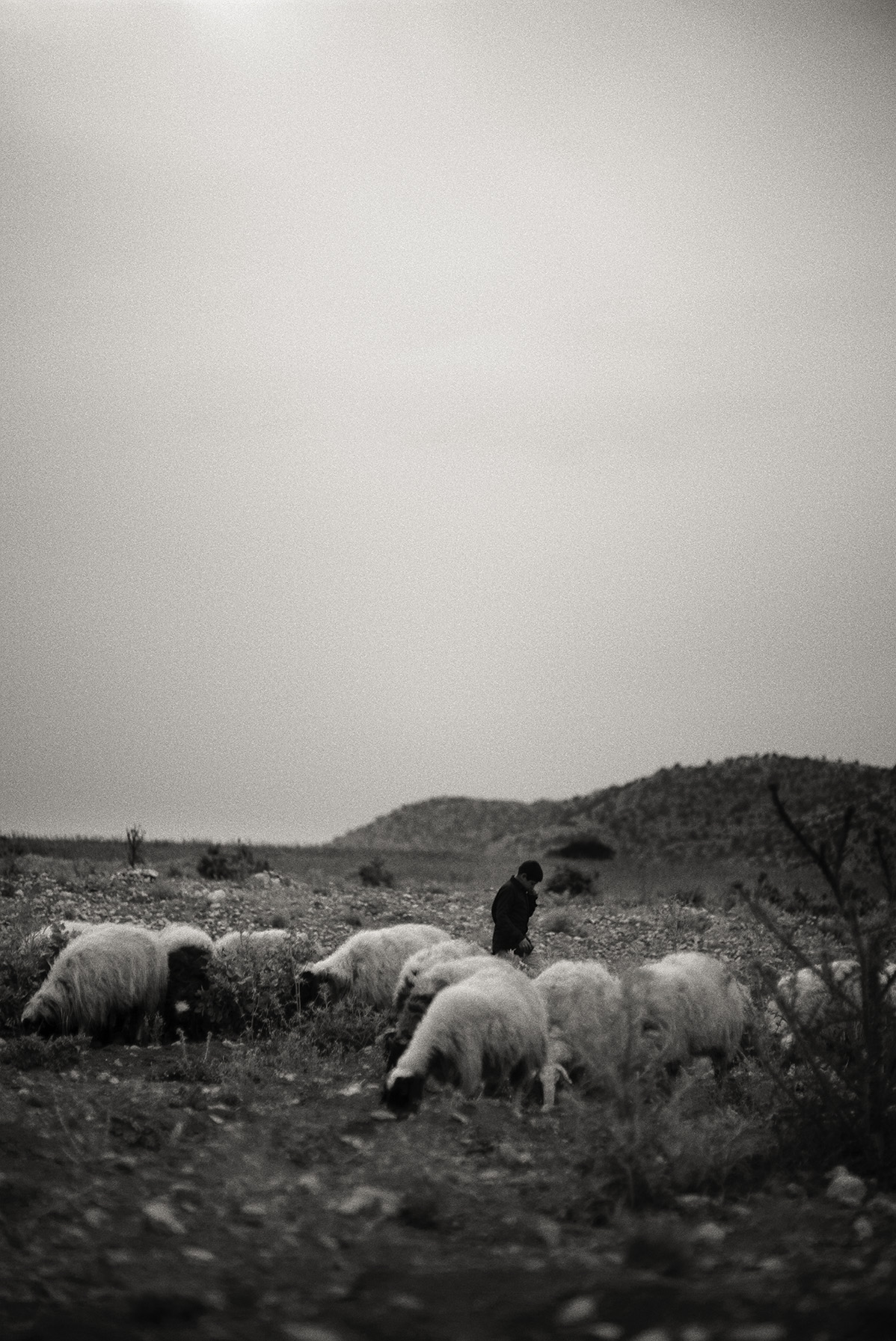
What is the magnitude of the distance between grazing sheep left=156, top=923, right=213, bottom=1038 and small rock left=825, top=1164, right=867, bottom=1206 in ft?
23.1

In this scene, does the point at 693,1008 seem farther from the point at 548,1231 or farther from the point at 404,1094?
the point at 548,1231

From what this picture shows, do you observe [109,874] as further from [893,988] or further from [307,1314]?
[307,1314]

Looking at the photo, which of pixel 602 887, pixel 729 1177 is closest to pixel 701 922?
pixel 602 887

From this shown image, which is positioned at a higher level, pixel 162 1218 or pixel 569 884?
pixel 569 884

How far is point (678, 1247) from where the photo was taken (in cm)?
539

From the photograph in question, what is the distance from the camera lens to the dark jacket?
14.2 m


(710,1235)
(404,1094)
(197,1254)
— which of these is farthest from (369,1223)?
(404,1094)

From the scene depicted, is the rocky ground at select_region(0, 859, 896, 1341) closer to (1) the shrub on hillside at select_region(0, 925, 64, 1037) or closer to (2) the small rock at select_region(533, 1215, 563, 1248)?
(2) the small rock at select_region(533, 1215, 563, 1248)

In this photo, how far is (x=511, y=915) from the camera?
14.2m

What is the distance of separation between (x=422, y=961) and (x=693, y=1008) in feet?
8.93

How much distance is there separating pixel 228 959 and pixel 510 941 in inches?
150

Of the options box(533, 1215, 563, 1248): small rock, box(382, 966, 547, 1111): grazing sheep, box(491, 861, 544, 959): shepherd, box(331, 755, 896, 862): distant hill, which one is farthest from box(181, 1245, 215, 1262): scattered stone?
box(331, 755, 896, 862): distant hill

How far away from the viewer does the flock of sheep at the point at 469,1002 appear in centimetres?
843

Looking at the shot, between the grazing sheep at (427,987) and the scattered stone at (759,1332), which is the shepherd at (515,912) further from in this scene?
the scattered stone at (759,1332)
